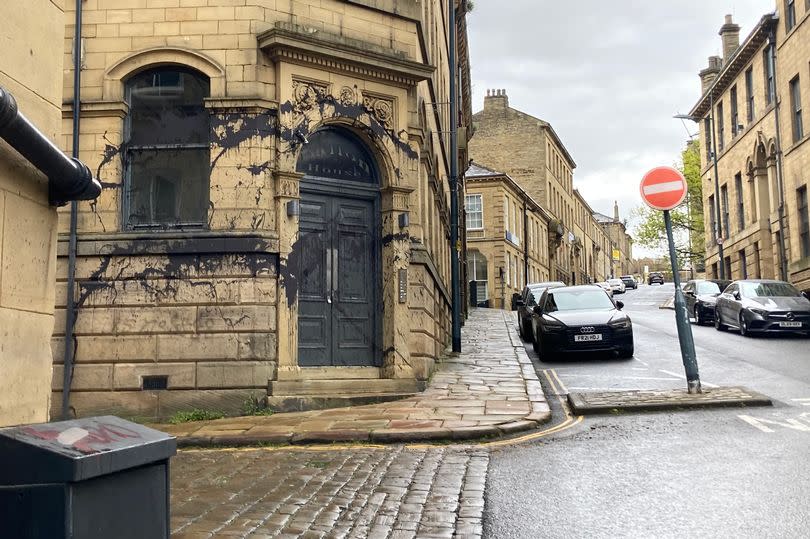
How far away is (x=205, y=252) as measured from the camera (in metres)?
11.0

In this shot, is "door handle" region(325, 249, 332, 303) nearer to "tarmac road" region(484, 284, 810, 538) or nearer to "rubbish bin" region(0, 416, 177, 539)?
"tarmac road" region(484, 284, 810, 538)

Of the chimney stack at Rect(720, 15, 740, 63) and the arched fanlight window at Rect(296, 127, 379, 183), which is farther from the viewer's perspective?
the chimney stack at Rect(720, 15, 740, 63)

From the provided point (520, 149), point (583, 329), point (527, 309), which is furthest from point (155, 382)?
point (520, 149)

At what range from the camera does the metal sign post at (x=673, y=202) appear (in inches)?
416

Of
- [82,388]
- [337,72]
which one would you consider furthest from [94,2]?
[82,388]

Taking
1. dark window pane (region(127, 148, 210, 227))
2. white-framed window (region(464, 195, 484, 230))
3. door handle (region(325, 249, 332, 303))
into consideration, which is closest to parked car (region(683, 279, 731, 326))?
door handle (region(325, 249, 332, 303))

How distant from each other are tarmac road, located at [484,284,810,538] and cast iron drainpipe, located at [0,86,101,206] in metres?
3.18

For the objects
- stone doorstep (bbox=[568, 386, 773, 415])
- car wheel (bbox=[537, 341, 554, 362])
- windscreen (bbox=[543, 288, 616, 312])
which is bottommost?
stone doorstep (bbox=[568, 386, 773, 415])

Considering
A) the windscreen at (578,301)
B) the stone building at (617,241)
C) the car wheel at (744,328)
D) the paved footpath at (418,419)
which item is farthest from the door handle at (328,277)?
the stone building at (617,241)

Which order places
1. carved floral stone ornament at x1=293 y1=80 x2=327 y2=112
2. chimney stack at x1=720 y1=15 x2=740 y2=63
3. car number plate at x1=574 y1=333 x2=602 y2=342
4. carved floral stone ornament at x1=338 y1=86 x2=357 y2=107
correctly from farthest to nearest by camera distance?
1. chimney stack at x1=720 y1=15 x2=740 y2=63
2. car number plate at x1=574 y1=333 x2=602 y2=342
3. carved floral stone ornament at x1=338 y1=86 x2=357 y2=107
4. carved floral stone ornament at x1=293 y1=80 x2=327 y2=112

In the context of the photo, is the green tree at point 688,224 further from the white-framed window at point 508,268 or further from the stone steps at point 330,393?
the stone steps at point 330,393

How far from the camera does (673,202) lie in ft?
35.9

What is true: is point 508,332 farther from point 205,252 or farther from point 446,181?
point 205,252

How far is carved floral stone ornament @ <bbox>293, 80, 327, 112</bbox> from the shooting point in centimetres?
1171
